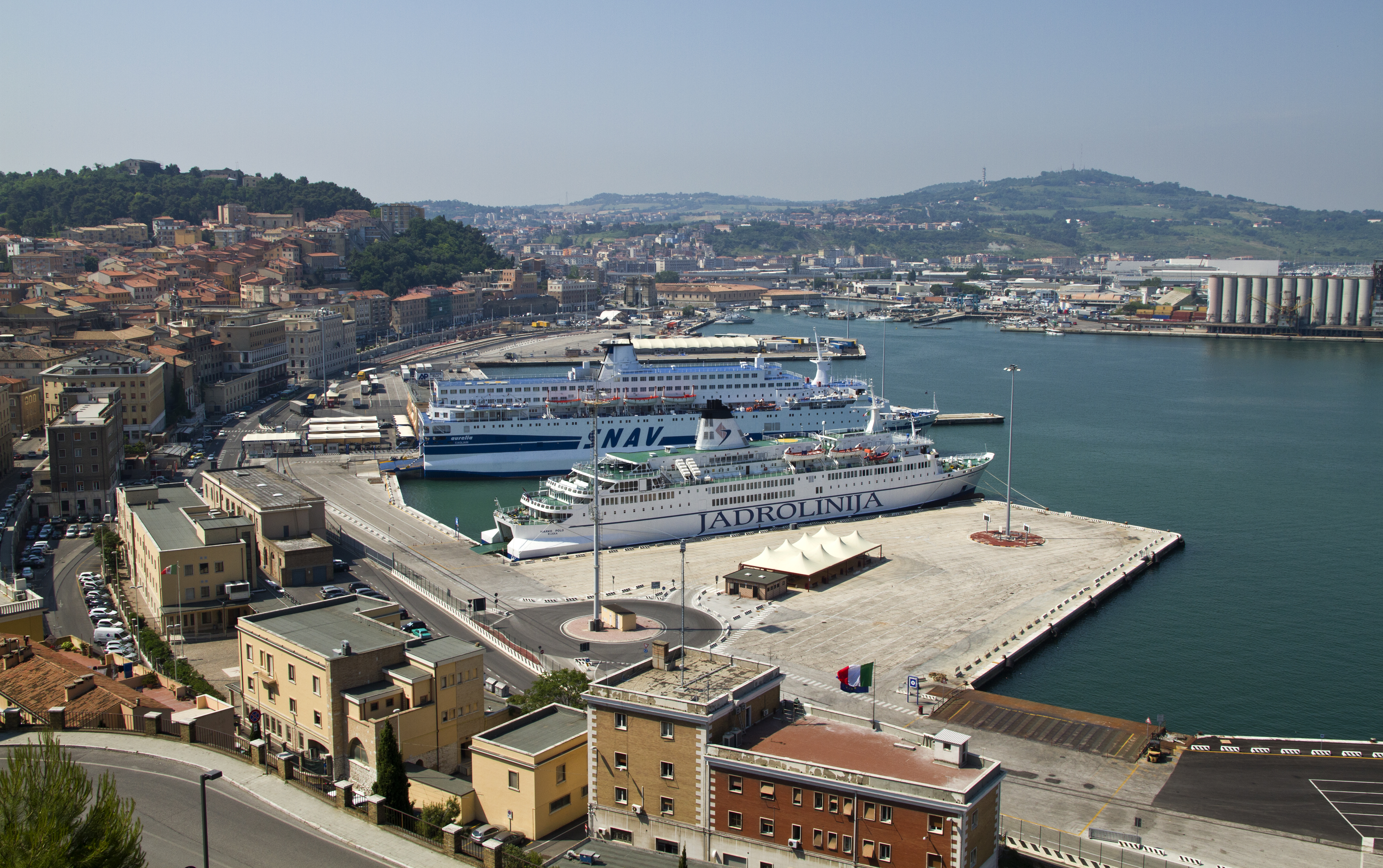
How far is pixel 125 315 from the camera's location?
4662 centimetres

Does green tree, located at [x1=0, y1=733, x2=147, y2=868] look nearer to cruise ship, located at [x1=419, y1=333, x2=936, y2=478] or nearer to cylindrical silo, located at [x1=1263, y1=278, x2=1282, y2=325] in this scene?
cruise ship, located at [x1=419, y1=333, x2=936, y2=478]

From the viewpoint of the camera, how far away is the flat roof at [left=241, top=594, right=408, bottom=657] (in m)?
12.5

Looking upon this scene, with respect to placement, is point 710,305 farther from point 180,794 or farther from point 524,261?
point 180,794

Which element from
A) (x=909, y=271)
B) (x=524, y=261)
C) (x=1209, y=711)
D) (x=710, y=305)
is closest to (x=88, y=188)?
(x=524, y=261)

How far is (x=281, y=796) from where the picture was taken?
979 cm

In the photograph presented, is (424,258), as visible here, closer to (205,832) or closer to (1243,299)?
(1243,299)

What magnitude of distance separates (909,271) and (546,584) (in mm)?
120726

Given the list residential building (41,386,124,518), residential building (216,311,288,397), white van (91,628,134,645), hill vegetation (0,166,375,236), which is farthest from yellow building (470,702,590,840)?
hill vegetation (0,166,375,236)

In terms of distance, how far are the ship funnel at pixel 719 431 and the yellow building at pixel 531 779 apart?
1615 centimetres

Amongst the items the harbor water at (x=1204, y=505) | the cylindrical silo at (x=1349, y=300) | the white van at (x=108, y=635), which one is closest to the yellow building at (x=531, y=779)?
the harbor water at (x=1204, y=505)

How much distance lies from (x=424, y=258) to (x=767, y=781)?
245 ft

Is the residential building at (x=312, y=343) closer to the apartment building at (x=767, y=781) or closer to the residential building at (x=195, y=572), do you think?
the residential building at (x=195, y=572)

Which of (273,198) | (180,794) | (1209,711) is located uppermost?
(273,198)

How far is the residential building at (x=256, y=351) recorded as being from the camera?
143ft
